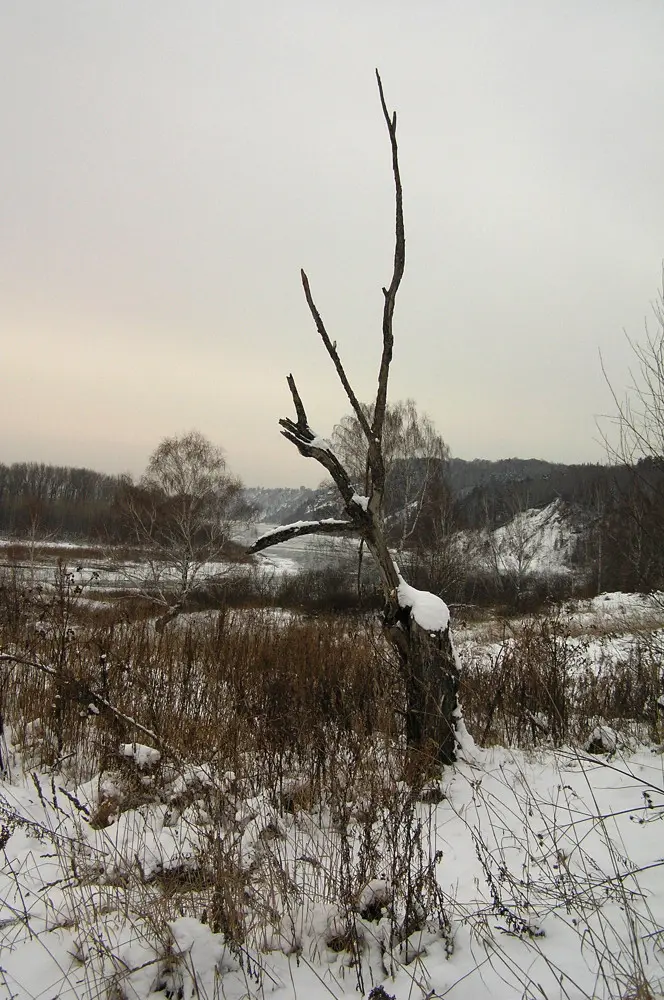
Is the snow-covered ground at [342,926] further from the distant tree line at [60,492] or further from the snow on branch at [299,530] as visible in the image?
the distant tree line at [60,492]

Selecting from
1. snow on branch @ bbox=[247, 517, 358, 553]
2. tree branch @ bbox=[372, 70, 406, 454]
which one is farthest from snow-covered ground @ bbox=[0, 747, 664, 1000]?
tree branch @ bbox=[372, 70, 406, 454]

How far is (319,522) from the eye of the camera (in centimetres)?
350

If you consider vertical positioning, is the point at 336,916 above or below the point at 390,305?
below

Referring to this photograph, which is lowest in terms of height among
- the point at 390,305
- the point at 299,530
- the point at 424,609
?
the point at 424,609

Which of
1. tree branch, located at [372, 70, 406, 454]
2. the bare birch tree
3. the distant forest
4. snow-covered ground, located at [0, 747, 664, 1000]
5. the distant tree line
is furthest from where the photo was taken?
the distant tree line

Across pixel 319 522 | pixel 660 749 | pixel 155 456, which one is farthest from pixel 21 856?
pixel 155 456

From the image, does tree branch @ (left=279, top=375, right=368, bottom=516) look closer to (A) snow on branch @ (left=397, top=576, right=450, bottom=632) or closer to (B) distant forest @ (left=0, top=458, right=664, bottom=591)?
(A) snow on branch @ (left=397, top=576, right=450, bottom=632)

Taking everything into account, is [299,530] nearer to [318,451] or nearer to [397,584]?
[318,451]

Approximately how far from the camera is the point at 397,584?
3568mm

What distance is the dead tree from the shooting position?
336cm

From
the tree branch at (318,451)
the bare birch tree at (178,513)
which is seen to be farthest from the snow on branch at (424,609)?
the bare birch tree at (178,513)

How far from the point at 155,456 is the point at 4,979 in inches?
727

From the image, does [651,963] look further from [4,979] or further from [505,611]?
[505,611]

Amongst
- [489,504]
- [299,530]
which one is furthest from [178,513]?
[489,504]
